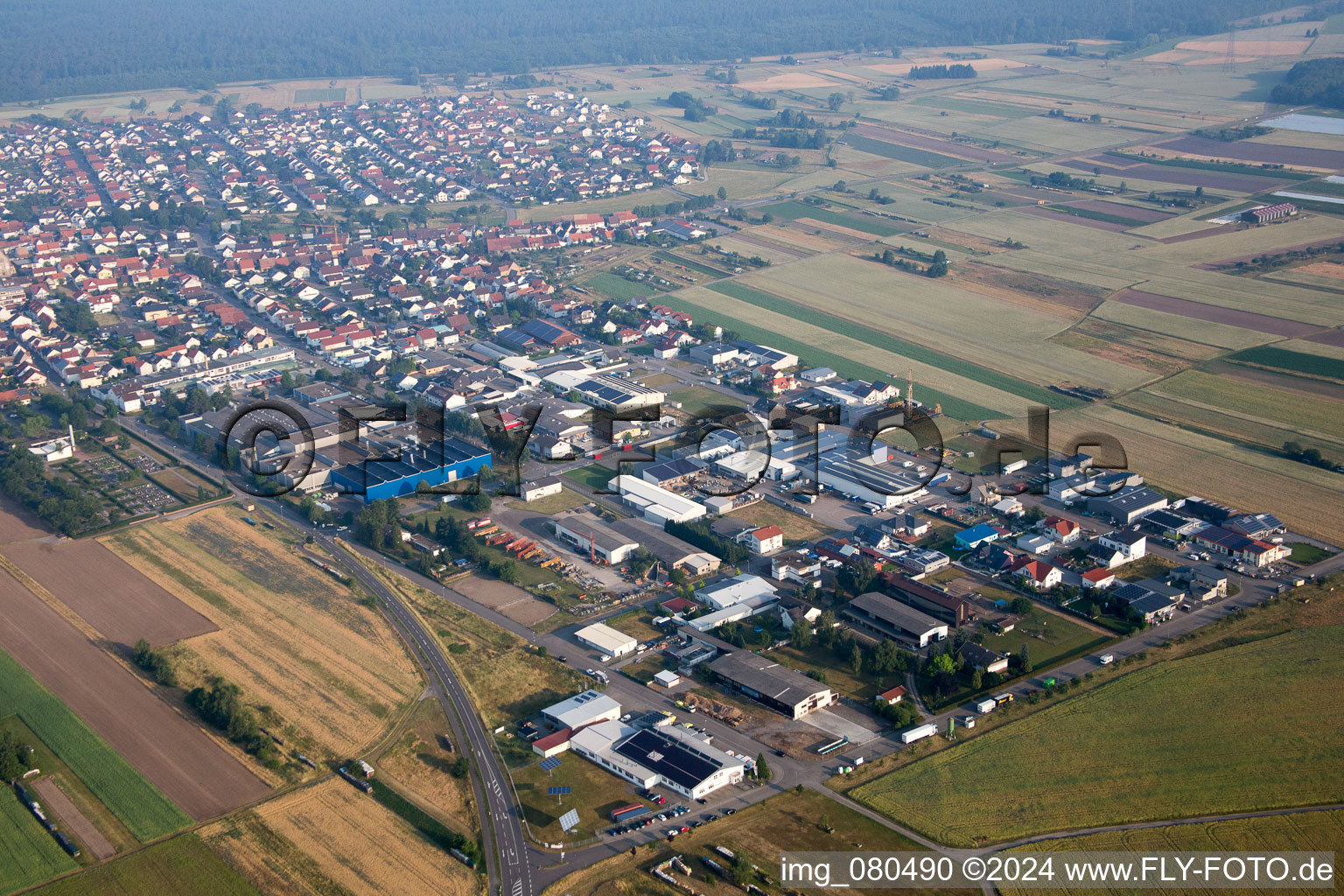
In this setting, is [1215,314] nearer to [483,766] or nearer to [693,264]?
[693,264]

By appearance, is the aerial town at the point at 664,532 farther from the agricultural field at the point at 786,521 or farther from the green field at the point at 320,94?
the green field at the point at 320,94

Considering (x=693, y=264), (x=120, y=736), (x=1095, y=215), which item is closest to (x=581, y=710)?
(x=120, y=736)

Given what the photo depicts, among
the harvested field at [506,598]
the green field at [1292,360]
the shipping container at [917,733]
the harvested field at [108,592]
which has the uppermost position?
the harvested field at [108,592]

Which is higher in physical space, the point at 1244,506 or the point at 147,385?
the point at 147,385

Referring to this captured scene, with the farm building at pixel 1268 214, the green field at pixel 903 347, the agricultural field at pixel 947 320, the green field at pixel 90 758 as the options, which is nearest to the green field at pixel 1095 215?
the farm building at pixel 1268 214

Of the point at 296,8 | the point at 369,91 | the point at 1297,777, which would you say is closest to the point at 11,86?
the point at 369,91

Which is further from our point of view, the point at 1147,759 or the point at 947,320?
the point at 947,320

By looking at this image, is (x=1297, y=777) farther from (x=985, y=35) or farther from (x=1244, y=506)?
(x=985, y=35)
